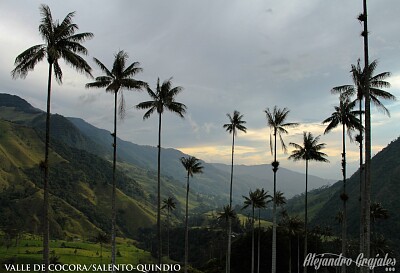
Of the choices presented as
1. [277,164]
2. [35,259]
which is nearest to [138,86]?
[277,164]

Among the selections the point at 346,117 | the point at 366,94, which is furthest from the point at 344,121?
the point at 366,94

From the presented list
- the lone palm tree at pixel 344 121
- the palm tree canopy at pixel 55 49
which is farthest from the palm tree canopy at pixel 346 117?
the palm tree canopy at pixel 55 49

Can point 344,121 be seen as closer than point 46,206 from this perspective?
No

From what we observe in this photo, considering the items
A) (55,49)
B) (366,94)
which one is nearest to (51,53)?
(55,49)

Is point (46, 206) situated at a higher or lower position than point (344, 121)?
lower

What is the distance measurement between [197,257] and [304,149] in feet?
441

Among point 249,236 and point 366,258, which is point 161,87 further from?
point 249,236

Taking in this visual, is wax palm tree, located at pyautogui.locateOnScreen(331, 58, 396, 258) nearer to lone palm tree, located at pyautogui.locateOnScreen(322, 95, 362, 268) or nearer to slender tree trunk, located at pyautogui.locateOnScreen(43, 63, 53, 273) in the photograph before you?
lone palm tree, located at pyautogui.locateOnScreen(322, 95, 362, 268)

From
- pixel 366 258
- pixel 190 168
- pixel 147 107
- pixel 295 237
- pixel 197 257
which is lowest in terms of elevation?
pixel 197 257

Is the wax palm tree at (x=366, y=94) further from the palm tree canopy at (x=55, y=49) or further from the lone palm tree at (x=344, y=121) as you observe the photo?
the palm tree canopy at (x=55, y=49)

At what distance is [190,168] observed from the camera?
58.5 m

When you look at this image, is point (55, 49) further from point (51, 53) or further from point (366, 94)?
point (366, 94)

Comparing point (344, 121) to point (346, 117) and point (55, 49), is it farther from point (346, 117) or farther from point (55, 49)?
point (55, 49)

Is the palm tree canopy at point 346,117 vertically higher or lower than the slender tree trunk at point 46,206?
higher
